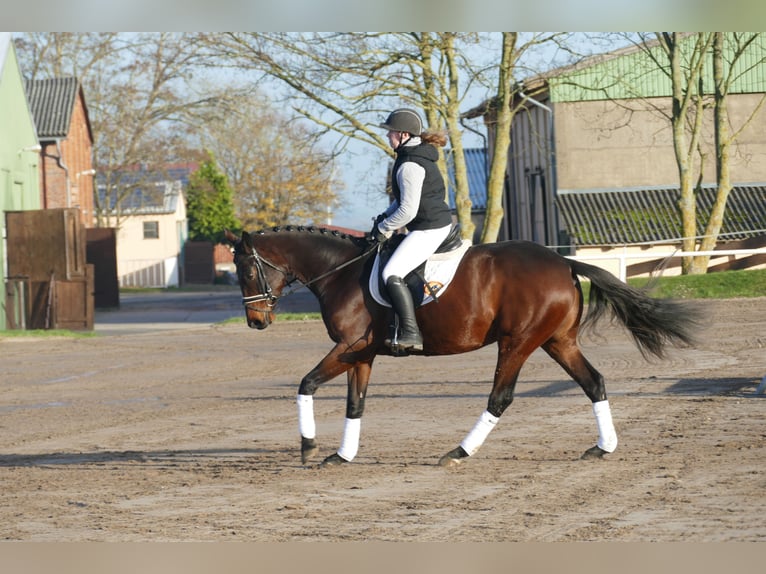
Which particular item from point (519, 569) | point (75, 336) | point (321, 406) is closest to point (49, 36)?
point (75, 336)

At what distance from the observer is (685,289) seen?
1150 inches

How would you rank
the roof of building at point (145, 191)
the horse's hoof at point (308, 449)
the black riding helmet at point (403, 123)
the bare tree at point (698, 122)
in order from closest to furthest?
1. the black riding helmet at point (403, 123)
2. the horse's hoof at point (308, 449)
3. the bare tree at point (698, 122)
4. the roof of building at point (145, 191)

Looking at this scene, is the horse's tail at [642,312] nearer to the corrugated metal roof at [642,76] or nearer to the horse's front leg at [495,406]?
the horse's front leg at [495,406]

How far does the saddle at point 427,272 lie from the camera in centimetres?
970

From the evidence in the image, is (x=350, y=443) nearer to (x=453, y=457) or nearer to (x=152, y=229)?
(x=453, y=457)

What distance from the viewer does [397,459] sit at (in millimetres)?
10188

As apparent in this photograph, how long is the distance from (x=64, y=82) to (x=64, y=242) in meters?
19.7

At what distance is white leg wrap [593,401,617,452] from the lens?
382 inches

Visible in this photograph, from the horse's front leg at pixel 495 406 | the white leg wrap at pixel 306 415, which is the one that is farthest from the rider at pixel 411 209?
the white leg wrap at pixel 306 415

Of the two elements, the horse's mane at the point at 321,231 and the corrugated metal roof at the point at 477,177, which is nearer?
the horse's mane at the point at 321,231

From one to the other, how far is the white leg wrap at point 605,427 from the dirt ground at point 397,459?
121 mm

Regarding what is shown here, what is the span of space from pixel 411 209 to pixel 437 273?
0.57 m

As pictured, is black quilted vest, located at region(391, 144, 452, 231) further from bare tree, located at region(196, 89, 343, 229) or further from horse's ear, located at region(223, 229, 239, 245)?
bare tree, located at region(196, 89, 343, 229)

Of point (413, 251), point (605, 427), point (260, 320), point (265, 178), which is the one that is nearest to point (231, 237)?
point (260, 320)
